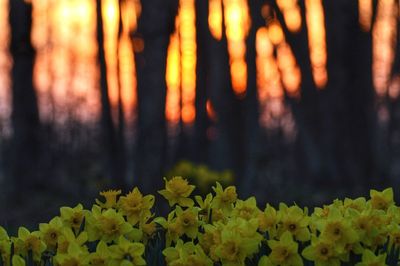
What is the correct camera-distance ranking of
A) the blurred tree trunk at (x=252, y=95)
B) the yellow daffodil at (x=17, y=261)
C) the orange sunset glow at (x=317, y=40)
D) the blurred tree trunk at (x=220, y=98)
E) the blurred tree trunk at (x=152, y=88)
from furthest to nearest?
the orange sunset glow at (x=317, y=40) < the blurred tree trunk at (x=220, y=98) < the blurred tree trunk at (x=252, y=95) < the blurred tree trunk at (x=152, y=88) < the yellow daffodil at (x=17, y=261)

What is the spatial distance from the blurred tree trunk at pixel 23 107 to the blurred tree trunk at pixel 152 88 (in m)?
2.23

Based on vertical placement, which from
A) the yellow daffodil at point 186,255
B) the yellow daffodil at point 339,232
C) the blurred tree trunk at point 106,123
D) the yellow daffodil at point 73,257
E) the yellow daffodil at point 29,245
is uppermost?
the yellow daffodil at point 339,232

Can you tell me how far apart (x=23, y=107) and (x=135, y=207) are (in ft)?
37.9

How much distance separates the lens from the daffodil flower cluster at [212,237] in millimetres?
3027

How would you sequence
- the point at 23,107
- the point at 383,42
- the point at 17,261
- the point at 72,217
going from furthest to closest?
the point at 383,42 → the point at 23,107 → the point at 72,217 → the point at 17,261

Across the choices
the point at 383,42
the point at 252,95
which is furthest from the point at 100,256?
the point at 383,42

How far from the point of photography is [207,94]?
13.4m

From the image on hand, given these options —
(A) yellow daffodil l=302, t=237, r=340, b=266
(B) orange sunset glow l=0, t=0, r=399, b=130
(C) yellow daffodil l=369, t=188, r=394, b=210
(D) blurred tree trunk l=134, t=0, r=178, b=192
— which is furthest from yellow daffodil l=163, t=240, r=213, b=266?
(B) orange sunset glow l=0, t=0, r=399, b=130

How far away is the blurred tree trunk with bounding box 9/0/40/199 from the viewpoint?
46.8 ft

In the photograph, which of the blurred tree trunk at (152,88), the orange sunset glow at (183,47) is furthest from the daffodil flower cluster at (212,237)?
the orange sunset glow at (183,47)

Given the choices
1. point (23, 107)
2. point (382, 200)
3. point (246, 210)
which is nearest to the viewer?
point (246, 210)

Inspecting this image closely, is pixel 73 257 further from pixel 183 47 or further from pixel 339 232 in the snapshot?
pixel 183 47

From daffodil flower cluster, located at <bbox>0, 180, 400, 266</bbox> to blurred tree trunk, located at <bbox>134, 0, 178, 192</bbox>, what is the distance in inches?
358

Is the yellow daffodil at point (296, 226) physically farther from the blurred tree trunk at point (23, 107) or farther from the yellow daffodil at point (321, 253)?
the blurred tree trunk at point (23, 107)
